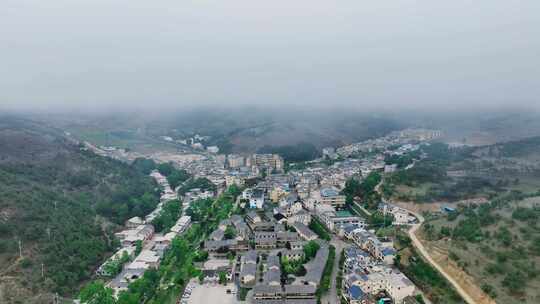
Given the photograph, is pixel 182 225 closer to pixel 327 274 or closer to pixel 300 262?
pixel 300 262

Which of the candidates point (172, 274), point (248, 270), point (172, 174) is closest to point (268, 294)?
point (248, 270)

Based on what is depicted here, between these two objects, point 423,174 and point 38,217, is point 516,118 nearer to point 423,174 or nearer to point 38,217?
point 423,174

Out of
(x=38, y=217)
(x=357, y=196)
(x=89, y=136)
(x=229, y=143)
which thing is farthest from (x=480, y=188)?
(x=89, y=136)

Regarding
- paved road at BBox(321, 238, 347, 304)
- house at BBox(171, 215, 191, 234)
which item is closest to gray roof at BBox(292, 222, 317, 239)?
paved road at BBox(321, 238, 347, 304)

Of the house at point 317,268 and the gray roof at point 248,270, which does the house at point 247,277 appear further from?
the house at point 317,268

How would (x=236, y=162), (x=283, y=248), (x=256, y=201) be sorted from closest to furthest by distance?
1. (x=283, y=248)
2. (x=256, y=201)
3. (x=236, y=162)
